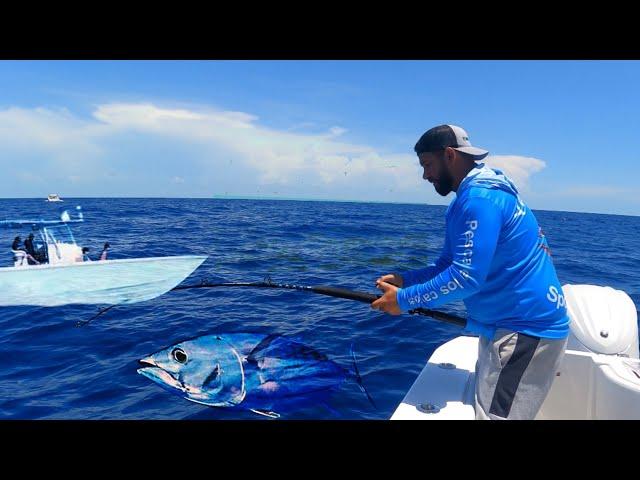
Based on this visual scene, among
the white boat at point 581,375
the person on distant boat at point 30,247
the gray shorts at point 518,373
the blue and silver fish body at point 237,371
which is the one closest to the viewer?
the gray shorts at point 518,373

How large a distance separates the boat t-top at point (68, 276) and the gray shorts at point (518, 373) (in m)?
10.7

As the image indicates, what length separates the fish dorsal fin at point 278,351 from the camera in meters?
4.24

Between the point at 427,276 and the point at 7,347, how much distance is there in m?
8.13

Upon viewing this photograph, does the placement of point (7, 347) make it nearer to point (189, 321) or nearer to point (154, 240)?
point (189, 321)

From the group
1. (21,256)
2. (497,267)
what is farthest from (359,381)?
(21,256)

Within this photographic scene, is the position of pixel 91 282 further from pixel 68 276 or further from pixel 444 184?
pixel 444 184

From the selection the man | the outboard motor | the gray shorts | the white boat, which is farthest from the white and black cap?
the outboard motor

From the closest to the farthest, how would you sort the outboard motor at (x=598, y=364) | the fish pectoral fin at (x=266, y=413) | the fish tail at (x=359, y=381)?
the outboard motor at (x=598, y=364) < the fish pectoral fin at (x=266, y=413) < the fish tail at (x=359, y=381)

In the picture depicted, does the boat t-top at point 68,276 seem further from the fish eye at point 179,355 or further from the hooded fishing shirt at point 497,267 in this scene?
the hooded fishing shirt at point 497,267

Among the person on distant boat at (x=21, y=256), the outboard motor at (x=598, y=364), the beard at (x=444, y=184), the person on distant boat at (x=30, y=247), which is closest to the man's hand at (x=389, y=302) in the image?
the beard at (x=444, y=184)

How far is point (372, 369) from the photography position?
5.96 metres

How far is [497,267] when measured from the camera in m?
2.48

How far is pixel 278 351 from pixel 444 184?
2.69 m
